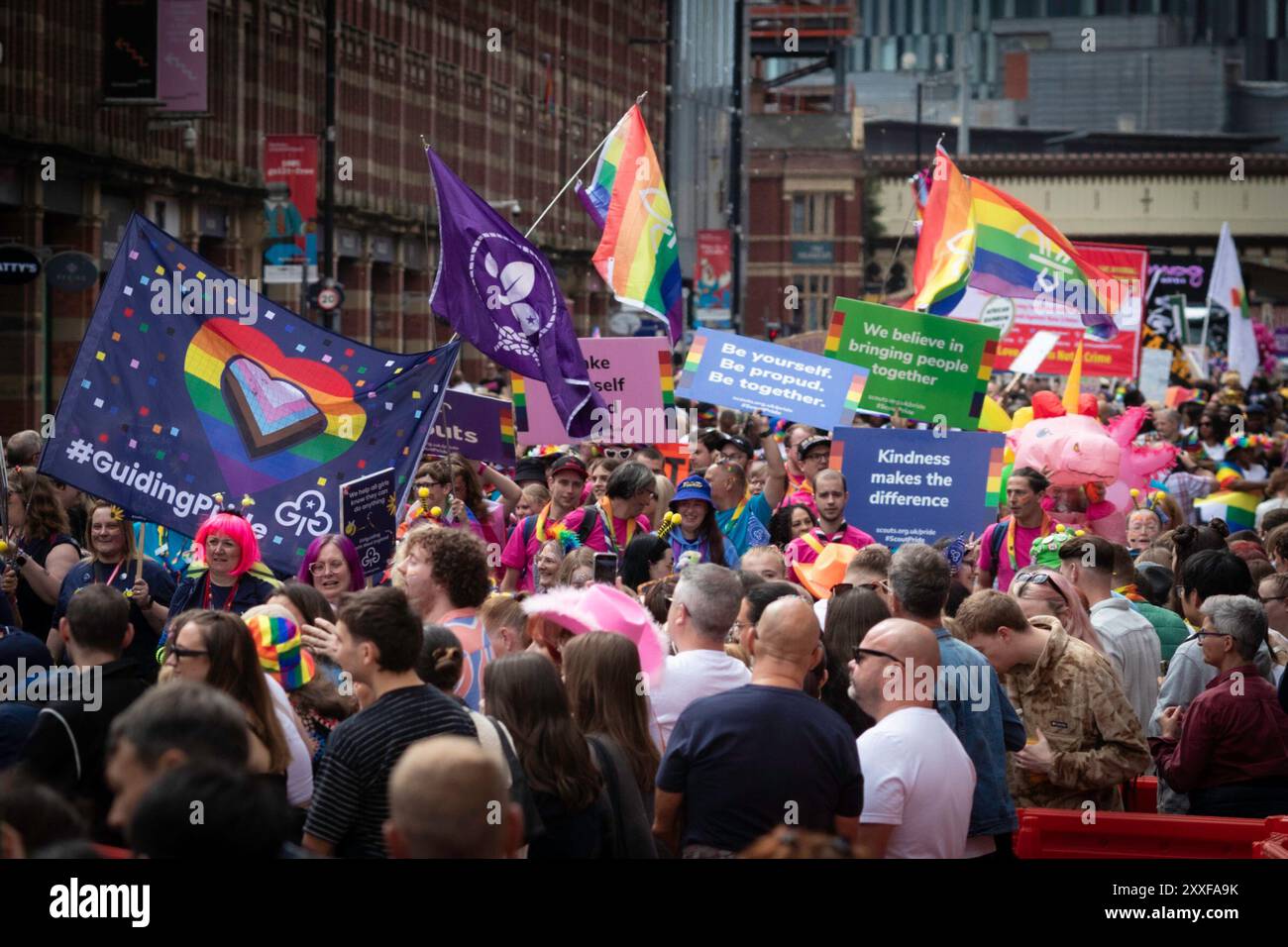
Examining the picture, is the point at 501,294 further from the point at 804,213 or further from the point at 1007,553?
the point at 804,213

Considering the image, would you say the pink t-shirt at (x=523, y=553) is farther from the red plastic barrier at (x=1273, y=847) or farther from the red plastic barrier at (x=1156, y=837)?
the red plastic barrier at (x=1273, y=847)

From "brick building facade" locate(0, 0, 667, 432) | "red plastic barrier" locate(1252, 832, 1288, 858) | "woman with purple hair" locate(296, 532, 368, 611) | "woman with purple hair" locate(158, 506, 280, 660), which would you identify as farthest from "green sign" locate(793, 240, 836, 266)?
"red plastic barrier" locate(1252, 832, 1288, 858)

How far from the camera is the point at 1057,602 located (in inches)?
305

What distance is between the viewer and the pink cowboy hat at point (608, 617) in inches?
269

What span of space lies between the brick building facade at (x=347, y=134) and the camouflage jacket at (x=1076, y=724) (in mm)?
20624

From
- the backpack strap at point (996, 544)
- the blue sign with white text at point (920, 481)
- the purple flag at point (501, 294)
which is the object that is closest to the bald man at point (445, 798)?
the backpack strap at point (996, 544)

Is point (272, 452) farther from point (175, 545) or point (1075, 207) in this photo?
point (1075, 207)

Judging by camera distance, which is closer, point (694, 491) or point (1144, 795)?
point (1144, 795)

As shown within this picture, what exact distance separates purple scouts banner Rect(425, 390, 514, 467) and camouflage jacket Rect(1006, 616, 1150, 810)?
6535 millimetres

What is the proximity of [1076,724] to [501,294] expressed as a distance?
19.9ft

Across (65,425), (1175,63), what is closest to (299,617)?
(65,425)

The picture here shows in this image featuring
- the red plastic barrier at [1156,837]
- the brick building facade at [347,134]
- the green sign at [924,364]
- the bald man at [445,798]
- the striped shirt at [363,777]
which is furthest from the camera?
the brick building facade at [347,134]

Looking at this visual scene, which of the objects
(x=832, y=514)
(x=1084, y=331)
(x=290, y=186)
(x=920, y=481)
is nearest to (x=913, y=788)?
(x=832, y=514)
